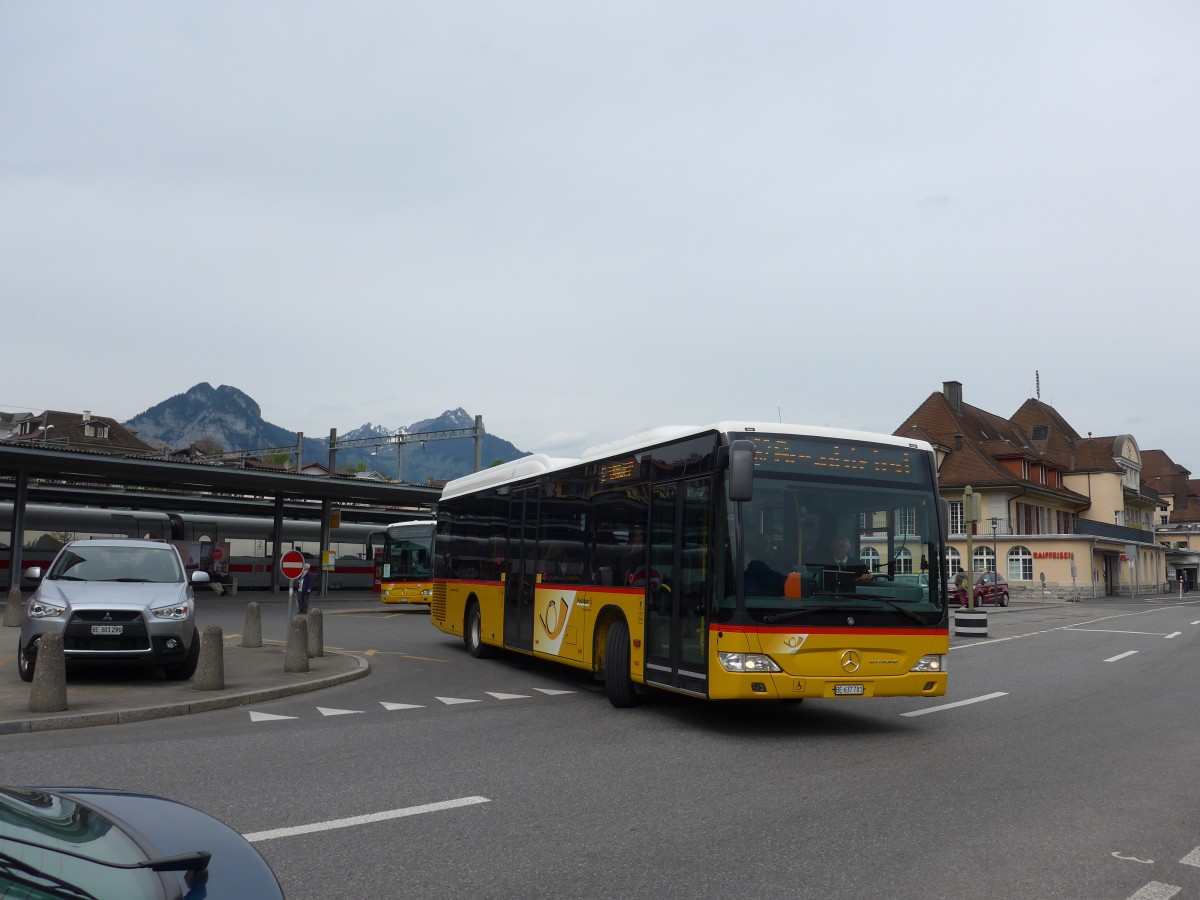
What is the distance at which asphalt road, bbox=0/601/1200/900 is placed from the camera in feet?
18.1

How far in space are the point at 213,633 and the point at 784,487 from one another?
23.1ft

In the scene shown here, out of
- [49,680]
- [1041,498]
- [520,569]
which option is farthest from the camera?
[1041,498]

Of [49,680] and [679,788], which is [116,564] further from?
[679,788]

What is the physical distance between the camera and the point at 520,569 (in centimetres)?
1614

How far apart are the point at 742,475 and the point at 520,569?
6943 mm

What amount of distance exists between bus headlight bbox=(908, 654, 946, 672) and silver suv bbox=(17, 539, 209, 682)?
8697 millimetres

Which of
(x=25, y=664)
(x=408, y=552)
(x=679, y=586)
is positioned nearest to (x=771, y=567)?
(x=679, y=586)

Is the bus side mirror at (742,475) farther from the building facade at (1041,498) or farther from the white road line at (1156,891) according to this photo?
the building facade at (1041,498)

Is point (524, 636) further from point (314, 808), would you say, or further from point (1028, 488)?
point (1028, 488)

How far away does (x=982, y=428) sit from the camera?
2945 inches

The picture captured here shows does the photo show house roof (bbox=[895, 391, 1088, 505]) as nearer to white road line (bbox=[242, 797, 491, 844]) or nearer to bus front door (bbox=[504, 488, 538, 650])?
bus front door (bbox=[504, 488, 538, 650])

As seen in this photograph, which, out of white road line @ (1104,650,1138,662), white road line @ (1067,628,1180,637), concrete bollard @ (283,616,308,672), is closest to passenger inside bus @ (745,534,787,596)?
concrete bollard @ (283,616,308,672)

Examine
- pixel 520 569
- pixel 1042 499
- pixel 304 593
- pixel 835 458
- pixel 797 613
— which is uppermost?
pixel 1042 499

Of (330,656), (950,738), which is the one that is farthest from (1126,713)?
(330,656)
